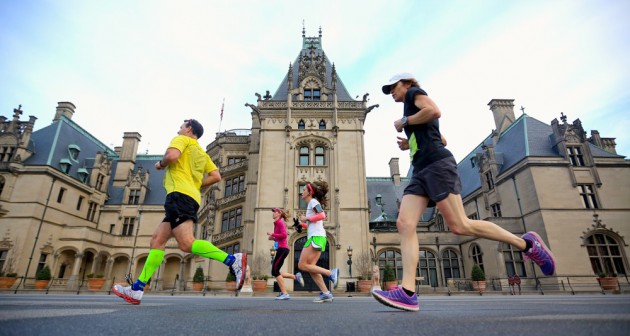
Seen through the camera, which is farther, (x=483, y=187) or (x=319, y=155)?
(x=483, y=187)

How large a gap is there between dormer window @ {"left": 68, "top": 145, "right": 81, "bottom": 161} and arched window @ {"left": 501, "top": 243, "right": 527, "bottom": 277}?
122 feet

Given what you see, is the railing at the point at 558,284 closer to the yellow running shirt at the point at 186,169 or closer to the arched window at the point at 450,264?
the arched window at the point at 450,264

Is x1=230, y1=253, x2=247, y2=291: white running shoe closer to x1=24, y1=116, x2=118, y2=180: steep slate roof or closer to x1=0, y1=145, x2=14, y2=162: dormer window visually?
x1=24, y1=116, x2=118, y2=180: steep slate roof

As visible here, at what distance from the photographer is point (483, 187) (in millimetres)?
26422

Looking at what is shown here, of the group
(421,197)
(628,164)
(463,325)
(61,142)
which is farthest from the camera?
(61,142)

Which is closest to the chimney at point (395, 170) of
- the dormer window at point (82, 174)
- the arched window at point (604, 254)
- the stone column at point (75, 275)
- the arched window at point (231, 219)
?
the arched window at point (604, 254)

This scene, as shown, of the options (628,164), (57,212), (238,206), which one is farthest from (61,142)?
(628,164)

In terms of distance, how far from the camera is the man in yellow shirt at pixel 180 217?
383 cm

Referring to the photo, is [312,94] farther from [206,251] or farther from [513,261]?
[206,251]

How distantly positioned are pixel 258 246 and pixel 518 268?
17387 millimetres

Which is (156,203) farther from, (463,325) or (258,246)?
(463,325)

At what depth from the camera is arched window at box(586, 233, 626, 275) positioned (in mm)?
19750

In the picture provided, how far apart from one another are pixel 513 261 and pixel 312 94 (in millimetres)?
19411

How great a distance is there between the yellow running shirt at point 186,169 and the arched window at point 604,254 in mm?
24998
